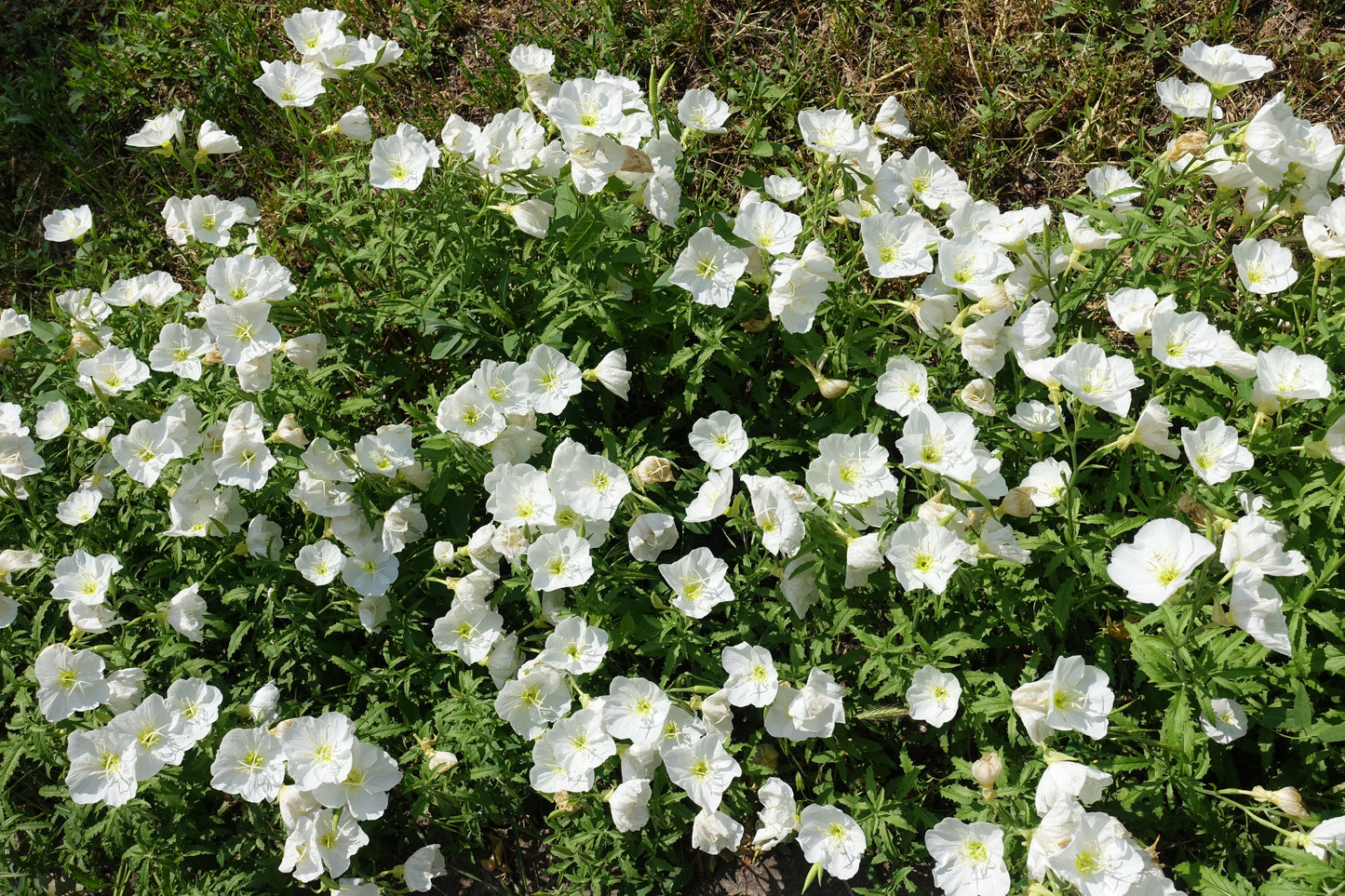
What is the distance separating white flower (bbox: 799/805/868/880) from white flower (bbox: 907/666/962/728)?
34cm

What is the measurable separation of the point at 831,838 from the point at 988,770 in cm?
46

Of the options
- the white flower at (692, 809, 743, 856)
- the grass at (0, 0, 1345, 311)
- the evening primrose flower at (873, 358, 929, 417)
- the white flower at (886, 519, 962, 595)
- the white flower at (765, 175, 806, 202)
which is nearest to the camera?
the white flower at (886, 519, 962, 595)

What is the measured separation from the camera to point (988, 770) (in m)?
2.52

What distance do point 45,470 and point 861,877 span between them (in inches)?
124

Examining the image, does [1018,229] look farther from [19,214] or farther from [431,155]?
[19,214]

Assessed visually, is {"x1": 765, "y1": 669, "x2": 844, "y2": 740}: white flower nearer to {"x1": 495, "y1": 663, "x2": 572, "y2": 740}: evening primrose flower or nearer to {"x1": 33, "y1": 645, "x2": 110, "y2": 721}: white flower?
{"x1": 495, "y1": 663, "x2": 572, "y2": 740}: evening primrose flower

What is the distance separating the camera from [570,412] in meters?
3.39

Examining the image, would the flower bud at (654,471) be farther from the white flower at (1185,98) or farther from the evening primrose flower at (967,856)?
the white flower at (1185,98)

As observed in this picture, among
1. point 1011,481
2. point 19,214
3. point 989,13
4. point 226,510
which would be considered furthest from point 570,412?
point 19,214

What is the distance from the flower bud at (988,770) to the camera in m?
2.52

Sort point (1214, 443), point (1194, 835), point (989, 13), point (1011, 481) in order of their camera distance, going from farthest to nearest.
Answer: point (989, 13) < point (1011, 481) < point (1194, 835) < point (1214, 443)

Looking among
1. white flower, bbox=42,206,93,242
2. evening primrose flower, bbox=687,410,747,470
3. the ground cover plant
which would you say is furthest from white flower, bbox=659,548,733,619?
white flower, bbox=42,206,93,242

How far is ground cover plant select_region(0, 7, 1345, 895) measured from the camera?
2.64 metres

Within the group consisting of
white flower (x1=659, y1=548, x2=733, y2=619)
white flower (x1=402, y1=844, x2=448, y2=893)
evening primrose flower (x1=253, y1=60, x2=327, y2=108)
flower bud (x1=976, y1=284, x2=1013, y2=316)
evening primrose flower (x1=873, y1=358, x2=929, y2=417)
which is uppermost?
evening primrose flower (x1=253, y1=60, x2=327, y2=108)
